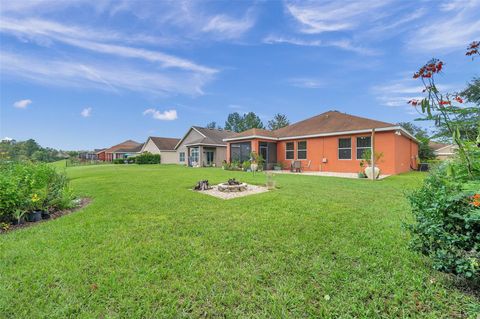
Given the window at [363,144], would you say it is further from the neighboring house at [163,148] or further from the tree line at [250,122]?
the tree line at [250,122]

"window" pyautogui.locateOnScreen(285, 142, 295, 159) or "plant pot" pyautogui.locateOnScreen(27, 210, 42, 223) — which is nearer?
"plant pot" pyautogui.locateOnScreen(27, 210, 42, 223)

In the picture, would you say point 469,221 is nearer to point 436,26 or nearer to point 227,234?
point 227,234

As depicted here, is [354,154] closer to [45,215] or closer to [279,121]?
[45,215]

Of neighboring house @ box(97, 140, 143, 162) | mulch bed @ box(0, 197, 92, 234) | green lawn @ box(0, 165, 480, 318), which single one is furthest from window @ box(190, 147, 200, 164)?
neighboring house @ box(97, 140, 143, 162)

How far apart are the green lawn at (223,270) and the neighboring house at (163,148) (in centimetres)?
3111

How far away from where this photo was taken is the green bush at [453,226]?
193 centimetres

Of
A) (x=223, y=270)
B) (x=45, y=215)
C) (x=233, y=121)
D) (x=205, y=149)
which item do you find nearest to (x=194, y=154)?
(x=205, y=149)

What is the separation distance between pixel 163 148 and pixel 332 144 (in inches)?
1084

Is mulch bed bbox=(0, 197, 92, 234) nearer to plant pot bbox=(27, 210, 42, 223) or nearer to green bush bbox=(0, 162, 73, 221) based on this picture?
plant pot bbox=(27, 210, 42, 223)

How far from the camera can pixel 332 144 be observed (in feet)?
52.4

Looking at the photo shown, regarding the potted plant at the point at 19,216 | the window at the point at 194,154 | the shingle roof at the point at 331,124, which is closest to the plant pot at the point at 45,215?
the potted plant at the point at 19,216

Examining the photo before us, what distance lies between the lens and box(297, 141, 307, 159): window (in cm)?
1761

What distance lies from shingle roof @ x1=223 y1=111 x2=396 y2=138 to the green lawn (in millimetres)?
11973

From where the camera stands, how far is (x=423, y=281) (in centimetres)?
235
